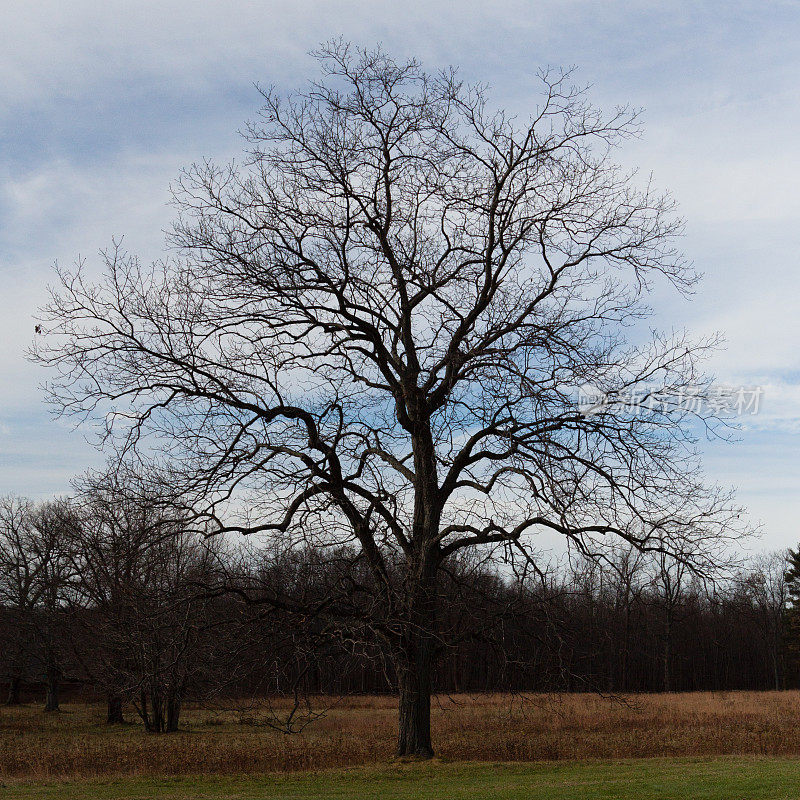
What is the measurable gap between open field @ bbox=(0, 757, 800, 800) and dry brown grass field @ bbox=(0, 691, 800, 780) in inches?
44.4

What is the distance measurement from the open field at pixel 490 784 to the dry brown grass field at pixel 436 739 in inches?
44.4

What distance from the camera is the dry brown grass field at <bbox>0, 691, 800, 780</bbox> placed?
1639 centimetres

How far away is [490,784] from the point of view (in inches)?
495

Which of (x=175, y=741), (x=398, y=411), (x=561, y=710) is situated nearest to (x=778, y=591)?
(x=561, y=710)

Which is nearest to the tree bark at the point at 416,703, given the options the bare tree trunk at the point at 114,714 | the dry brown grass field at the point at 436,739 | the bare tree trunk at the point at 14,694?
the dry brown grass field at the point at 436,739

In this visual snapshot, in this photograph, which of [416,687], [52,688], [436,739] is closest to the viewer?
[416,687]

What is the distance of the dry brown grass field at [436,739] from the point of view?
16391mm

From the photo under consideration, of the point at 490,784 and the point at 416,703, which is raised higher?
the point at 416,703

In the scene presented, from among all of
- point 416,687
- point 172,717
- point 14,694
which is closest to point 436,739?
point 416,687

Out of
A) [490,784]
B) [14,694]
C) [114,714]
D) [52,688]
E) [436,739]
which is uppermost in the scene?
[490,784]

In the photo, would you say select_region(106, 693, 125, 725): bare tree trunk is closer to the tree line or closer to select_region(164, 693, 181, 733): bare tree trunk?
select_region(164, 693, 181, 733): bare tree trunk

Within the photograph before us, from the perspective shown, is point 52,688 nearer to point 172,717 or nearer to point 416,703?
point 172,717

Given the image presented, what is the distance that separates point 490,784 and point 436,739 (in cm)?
788

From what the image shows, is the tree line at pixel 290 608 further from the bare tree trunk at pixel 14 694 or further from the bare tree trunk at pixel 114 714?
the bare tree trunk at pixel 14 694
